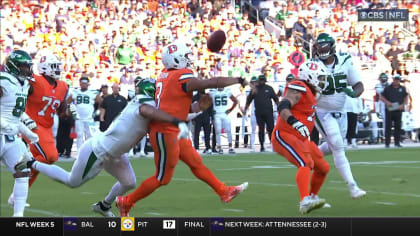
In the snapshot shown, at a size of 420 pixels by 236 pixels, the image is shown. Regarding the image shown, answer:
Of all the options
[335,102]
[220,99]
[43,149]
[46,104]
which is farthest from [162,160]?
[220,99]

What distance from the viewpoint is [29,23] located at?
2575 centimetres

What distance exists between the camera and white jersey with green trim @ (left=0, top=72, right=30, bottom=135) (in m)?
9.23

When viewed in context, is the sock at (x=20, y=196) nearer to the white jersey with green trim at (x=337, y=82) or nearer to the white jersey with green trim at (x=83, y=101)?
the white jersey with green trim at (x=337, y=82)

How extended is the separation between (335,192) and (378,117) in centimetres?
1265

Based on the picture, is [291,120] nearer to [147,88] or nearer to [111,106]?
[147,88]

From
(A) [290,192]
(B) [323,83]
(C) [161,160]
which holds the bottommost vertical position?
(A) [290,192]

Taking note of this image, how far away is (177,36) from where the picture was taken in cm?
2736

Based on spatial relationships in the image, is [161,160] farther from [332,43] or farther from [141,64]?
[141,64]

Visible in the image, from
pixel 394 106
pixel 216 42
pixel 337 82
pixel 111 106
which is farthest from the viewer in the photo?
pixel 394 106

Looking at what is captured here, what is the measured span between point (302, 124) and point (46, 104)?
334cm

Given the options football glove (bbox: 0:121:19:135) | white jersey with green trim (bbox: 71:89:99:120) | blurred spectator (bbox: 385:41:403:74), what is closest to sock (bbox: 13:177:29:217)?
football glove (bbox: 0:121:19:135)

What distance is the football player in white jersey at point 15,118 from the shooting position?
9102mm

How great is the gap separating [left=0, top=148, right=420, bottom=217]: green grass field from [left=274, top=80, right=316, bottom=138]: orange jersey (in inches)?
34.9

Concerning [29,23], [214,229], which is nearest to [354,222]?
[214,229]
